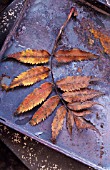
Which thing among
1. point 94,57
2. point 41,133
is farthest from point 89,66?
point 41,133

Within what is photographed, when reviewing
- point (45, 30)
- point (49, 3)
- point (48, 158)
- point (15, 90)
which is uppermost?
point (49, 3)

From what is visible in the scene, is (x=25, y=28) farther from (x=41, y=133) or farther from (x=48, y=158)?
(x=48, y=158)

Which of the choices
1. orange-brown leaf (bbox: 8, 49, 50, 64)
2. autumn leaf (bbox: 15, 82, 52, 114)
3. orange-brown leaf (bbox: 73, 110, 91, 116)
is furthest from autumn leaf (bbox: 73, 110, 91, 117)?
orange-brown leaf (bbox: 8, 49, 50, 64)

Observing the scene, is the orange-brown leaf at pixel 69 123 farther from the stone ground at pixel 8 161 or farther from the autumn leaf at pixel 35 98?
the stone ground at pixel 8 161

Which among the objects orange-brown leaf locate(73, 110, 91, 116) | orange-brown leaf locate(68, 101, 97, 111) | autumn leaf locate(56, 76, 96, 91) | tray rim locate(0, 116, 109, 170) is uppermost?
autumn leaf locate(56, 76, 96, 91)

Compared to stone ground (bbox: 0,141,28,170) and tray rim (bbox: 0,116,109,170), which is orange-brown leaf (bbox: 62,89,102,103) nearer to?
tray rim (bbox: 0,116,109,170)

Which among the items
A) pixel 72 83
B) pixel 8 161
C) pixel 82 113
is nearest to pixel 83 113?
pixel 82 113
